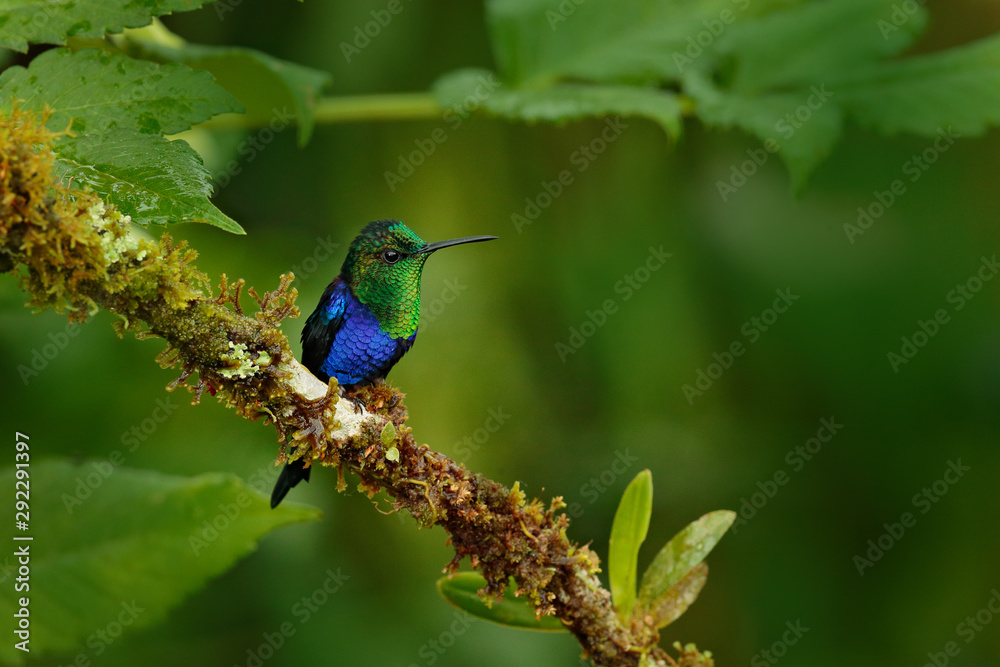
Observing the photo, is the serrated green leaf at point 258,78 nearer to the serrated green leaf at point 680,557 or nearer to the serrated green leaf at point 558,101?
the serrated green leaf at point 558,101

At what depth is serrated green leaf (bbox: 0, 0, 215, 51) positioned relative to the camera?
4.00 feet

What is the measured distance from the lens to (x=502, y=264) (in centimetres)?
380

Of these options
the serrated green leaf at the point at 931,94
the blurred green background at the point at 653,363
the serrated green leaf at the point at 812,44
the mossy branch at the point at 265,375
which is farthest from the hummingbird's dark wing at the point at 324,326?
the serrated green leaf at the point at 931,94

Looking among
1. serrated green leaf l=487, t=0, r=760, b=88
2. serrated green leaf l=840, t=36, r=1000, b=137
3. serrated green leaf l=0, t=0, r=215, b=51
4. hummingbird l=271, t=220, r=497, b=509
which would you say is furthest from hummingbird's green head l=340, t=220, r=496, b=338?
serrated green leaf l=840, t=36, r=1000, b=137

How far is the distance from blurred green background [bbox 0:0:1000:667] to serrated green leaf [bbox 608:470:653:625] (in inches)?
68.3

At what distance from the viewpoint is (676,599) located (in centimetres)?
145

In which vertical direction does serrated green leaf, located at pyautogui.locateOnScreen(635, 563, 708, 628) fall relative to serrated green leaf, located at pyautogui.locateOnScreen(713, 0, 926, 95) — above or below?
below

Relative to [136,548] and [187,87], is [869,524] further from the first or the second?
[187,87]

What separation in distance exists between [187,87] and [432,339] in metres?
2.31

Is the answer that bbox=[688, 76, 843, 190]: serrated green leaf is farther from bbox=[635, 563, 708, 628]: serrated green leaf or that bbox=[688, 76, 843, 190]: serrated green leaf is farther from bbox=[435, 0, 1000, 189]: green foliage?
bbox=[635, 563, 708, 628]: serrated green leaf

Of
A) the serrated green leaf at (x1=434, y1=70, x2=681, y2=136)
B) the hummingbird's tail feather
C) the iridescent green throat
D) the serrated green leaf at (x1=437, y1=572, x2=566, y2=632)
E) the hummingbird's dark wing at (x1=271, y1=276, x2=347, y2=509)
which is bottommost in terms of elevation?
the hummingbird's tail feather

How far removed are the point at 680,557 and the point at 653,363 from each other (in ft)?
7.92

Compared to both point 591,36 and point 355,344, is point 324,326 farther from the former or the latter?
point 591,36

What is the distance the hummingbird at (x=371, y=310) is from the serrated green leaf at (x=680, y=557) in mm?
764
